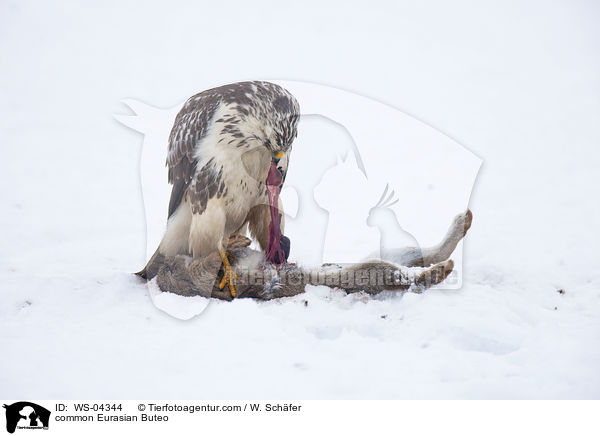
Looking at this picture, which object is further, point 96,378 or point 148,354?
point 148,354

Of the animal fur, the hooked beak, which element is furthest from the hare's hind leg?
the hooked beak

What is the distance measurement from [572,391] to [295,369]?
129cm

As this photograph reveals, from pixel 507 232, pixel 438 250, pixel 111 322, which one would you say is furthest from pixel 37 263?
pixel 507 232

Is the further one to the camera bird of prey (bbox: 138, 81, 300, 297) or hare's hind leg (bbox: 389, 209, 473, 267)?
hare's hind leg (bbox: 389, 209, 473, 267)

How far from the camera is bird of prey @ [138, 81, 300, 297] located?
3172 mm

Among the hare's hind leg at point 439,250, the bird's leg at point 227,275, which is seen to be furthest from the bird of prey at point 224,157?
the hare's hind leg at point 439,250

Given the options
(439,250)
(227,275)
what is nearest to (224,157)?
(227,275)

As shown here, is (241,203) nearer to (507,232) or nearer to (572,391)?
(572,391)

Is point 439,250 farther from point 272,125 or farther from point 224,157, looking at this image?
point 224,157

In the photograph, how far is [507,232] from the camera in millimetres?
4871

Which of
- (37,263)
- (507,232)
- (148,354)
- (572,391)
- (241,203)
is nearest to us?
(572,391)

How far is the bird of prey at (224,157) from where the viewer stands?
3.17m

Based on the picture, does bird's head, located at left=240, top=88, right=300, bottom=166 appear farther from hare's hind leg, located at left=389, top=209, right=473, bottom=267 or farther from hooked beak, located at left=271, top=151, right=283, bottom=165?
hare's hind leg, located at left=389, top=209, right=473, bottom=267

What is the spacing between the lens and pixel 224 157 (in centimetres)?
322
